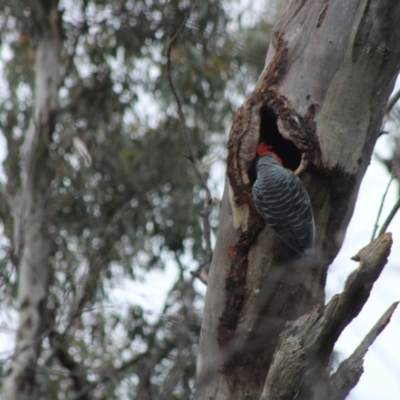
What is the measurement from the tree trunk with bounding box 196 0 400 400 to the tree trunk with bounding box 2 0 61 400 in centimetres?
341

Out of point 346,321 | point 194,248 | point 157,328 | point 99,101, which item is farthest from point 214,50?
point 346,321

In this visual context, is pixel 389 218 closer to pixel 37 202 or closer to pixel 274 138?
pixel 274 138

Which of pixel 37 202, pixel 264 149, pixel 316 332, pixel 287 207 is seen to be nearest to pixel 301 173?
pixel 287 207

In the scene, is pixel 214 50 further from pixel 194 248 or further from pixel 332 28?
pixel 332 28

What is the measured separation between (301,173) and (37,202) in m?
4.44

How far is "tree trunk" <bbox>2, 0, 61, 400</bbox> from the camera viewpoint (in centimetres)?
633

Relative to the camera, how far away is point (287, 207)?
3.16 meters

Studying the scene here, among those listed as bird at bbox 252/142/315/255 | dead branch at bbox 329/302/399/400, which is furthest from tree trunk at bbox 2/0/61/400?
dead branch at bbox 329/302/399/400

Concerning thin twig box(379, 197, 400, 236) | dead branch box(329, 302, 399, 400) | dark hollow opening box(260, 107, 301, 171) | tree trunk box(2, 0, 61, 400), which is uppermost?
tree trunk box(2, 0, 61, 400)

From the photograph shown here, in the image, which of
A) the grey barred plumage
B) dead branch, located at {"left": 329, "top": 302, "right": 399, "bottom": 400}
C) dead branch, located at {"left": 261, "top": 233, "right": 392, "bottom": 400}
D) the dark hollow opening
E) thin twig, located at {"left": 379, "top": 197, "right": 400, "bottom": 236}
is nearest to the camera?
dead branch, located at {"left": 261, "top": 233, "right": 392, "bottom": 400}

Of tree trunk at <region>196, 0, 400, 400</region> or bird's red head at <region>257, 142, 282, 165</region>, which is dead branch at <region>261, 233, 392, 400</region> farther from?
bird's red head at <region>257, 142, 282, 165</region>

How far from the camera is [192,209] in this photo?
23.8 ft

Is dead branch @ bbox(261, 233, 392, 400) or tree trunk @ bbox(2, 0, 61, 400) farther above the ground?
tree trunk @ bbox(2, 0, 61, 400)

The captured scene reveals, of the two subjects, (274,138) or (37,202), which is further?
(37,202)
